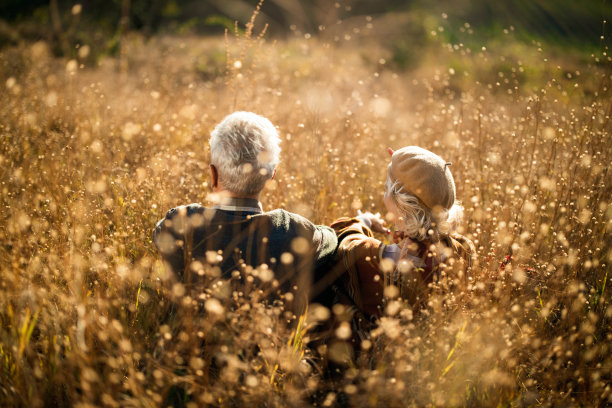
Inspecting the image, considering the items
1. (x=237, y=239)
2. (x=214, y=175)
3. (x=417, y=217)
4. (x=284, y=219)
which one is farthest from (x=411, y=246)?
(x=214, y=175)

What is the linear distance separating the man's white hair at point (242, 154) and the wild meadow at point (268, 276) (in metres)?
0.41

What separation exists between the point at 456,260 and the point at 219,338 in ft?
3.89

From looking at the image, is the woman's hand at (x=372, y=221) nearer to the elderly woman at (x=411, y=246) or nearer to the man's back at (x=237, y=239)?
the elderly woman at (x=411, y=246)


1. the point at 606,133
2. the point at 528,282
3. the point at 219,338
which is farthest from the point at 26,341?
the point at 606,133

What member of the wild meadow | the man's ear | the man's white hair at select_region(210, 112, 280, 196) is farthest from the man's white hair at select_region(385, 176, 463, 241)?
the man's ear

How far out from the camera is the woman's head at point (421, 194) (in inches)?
76.9

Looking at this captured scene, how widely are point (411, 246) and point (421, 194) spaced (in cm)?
25

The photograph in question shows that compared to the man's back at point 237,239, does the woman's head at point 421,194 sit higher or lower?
higher

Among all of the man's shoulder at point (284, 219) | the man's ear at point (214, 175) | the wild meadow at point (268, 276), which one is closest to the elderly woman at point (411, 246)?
the wild meadow at point (268, 276)

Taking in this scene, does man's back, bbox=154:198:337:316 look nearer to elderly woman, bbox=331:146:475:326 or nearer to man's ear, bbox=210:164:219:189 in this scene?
man's ear, bbox=210:164:219:189

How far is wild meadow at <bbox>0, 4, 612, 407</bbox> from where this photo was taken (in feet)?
5.23

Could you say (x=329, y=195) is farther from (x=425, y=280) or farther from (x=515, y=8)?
(x=515, y=8)

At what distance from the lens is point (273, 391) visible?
5.33ft

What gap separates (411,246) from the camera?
1.94 metres
